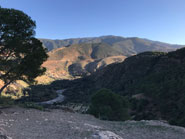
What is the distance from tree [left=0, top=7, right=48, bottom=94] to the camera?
13086 millimetres

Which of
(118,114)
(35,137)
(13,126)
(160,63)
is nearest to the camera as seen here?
(35,137)

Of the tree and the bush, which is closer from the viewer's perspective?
the tree

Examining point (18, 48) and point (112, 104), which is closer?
point (18, 48)

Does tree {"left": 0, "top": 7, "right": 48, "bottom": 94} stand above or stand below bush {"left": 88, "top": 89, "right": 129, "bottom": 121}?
above

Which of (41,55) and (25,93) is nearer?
(41,55)

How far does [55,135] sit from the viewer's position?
Result: 741 centimetres

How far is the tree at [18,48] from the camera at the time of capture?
1309cm

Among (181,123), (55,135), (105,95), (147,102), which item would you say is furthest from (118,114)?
(147,102)

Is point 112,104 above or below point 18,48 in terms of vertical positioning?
below

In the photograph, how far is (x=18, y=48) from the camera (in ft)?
44.9

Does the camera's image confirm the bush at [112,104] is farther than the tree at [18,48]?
Yes

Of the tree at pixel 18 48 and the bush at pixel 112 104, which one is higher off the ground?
the tree at pixel 18 48

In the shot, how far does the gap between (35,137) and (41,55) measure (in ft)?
28.5

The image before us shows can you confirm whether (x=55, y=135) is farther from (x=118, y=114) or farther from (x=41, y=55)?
(x=118, y=114)
